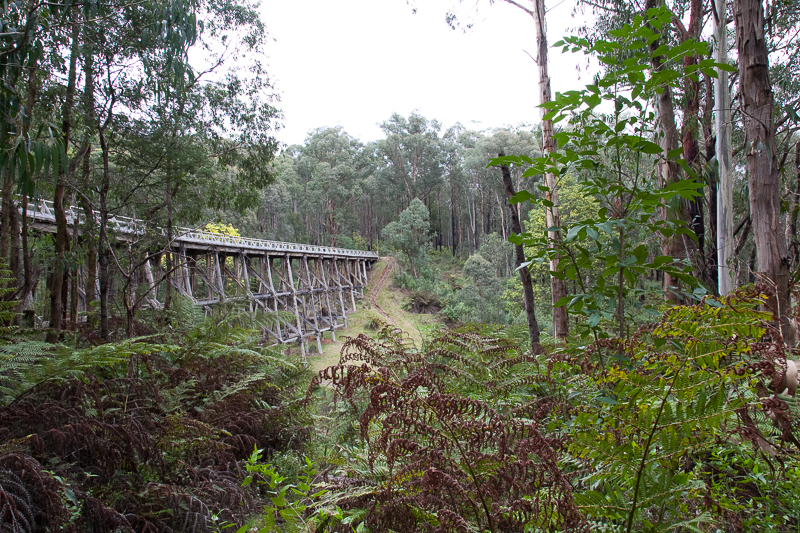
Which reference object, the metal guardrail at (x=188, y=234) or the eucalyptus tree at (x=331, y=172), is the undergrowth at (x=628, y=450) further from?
the eucalyptus tree at (x=331, y=172)

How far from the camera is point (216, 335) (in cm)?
421

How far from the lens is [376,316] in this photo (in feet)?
69.7

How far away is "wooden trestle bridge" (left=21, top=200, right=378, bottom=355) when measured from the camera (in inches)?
350

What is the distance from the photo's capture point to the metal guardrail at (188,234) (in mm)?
5926

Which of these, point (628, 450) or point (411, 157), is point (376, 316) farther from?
point (628, 450)

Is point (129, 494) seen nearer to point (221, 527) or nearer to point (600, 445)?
point (221, 527)

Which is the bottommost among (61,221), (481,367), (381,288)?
(381,288)

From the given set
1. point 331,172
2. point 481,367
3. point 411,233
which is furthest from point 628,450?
point 331,172

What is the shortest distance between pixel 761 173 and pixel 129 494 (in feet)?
12.4

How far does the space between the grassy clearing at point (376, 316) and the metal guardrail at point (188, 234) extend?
8.15 feet

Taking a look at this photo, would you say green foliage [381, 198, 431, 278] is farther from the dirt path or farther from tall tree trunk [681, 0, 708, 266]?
tall tree trunk [681, 0, 708, 266]

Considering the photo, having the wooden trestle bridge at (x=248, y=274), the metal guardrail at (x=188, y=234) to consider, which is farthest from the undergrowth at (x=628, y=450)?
the wooden trestle bridge at (x=248, y=274)

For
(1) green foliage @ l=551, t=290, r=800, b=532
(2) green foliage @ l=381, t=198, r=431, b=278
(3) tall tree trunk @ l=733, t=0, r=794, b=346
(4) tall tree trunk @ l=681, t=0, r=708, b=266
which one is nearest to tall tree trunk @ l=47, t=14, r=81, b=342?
(1) green foliage @ l=551, t=290, r=800, b=532

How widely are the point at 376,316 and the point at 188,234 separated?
36.0 feet
